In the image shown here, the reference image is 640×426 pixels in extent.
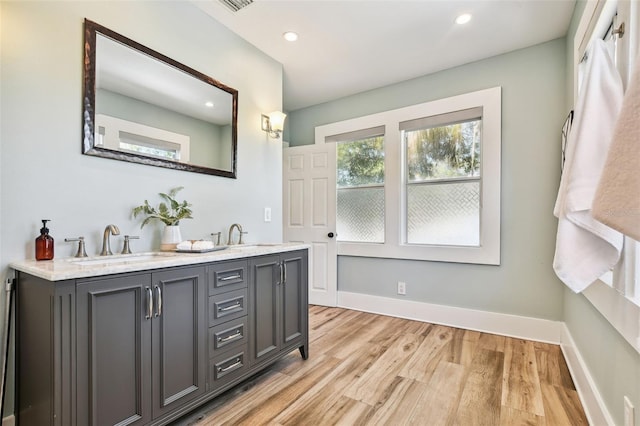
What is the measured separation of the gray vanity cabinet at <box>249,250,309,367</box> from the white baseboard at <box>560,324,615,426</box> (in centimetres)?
169

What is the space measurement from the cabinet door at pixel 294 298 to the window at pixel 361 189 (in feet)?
4.92

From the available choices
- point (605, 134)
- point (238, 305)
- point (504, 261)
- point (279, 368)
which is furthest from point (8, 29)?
point (504, 261)

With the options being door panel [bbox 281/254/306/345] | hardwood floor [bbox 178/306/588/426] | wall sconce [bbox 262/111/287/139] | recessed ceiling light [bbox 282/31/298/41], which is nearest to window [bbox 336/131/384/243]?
wall sconce [bbox 262/111/287/139]

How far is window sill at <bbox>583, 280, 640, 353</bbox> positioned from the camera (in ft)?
3.51

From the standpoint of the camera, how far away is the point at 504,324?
2.86 metres

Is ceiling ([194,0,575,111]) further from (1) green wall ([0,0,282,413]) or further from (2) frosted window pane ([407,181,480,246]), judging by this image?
(2) frosted window pane ([407,181,480,246])

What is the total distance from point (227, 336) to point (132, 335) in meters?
0.53

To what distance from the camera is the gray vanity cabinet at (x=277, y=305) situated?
6.37 feet

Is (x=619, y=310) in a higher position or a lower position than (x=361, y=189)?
lower

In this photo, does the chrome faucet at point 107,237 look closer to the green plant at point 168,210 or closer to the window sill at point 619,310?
the green plant at point 168,210

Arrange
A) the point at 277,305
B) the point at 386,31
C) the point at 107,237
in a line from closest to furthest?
1. the point at 107,237
2. the point at 277,305
3. the point at 386,31

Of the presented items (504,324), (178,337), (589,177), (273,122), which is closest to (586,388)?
(504,324)

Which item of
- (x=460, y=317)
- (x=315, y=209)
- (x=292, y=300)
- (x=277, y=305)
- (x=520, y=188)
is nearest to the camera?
(x=277, y=305)

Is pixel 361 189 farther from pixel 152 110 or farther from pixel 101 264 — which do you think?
pixel 101 264
